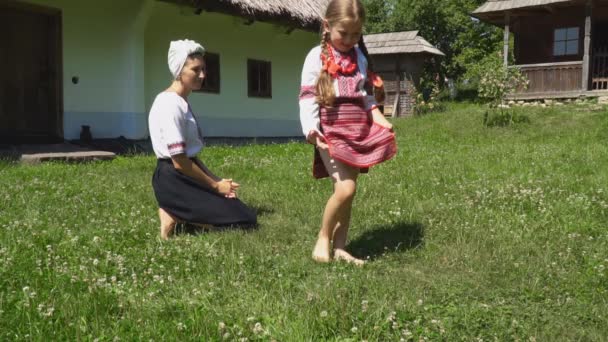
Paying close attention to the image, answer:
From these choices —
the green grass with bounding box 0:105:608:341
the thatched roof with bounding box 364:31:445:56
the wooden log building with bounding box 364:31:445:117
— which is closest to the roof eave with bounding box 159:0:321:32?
the green grass with bounding box 0:105:608:341

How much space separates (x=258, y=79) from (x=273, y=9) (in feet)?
9.68

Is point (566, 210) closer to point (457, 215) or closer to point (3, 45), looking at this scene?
point (457, 215)

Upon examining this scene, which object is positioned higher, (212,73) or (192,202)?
(212,73)

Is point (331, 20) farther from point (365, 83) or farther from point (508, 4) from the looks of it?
point (508, 4)

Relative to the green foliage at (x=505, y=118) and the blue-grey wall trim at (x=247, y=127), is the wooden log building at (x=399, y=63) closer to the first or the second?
the blue-grey wall trim at (x=247, y=127)

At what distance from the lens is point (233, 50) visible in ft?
47.0

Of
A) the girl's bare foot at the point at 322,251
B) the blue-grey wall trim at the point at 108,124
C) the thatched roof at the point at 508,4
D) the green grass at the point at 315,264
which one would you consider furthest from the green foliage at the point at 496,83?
the girl's bare foot at the point at 322,251

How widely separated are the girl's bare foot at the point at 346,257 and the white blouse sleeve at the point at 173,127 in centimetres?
137

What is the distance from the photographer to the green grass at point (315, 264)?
100 inches

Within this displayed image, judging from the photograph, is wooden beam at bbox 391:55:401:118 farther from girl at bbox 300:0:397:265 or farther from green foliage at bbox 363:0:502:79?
girl at bbox 300:0:397:265

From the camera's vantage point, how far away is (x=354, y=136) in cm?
362

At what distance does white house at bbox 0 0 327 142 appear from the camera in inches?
402

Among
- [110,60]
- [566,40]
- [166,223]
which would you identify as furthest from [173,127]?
[566,40]

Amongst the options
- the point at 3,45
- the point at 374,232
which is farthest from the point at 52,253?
the point at 3,45
